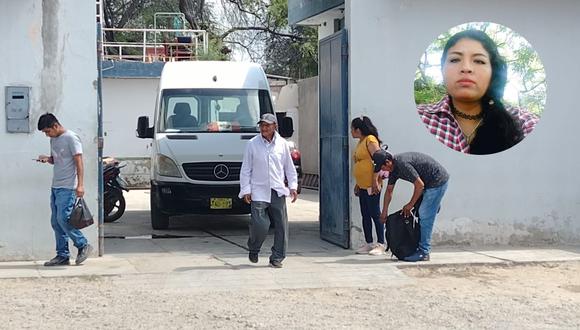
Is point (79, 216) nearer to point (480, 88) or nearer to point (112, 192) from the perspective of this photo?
point (112, 192)

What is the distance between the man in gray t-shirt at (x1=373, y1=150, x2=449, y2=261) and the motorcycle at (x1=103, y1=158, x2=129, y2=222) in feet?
20.2

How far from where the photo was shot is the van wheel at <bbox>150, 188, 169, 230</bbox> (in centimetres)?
1330

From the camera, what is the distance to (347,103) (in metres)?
11.0

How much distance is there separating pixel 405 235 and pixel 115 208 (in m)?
6.86

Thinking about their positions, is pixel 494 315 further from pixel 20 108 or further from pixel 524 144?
pixel 20 108

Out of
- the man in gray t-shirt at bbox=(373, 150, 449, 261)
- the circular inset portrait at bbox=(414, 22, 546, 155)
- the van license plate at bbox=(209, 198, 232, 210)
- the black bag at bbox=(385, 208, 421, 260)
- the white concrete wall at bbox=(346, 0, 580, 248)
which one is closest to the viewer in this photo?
the man in gray t-shirt at bbox=(373, 150, 449, 261)

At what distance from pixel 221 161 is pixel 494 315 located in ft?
20.7

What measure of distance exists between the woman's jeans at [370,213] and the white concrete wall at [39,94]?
3441 millimetres

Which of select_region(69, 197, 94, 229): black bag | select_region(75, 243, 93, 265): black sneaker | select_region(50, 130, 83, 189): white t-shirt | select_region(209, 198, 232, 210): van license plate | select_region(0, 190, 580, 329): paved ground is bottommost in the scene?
select_region(0, 190, 580, 329): paved ground

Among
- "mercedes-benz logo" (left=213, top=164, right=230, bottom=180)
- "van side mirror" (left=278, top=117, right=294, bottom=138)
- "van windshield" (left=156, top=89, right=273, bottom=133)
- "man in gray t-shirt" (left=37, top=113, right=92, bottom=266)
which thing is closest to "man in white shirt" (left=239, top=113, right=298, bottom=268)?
"man in gray t-shirt" (left=37, top=113, right=92, bottom=266)

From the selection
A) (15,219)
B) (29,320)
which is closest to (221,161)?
(15,219)

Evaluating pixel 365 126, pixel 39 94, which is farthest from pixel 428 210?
pixel 39 94

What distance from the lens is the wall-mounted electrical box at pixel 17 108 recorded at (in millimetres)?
9945

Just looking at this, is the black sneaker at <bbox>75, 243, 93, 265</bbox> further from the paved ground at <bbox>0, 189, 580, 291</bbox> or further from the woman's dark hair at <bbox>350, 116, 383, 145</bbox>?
the woman's dark hair at <bbox>350, 116, 383, 145</bbox>
